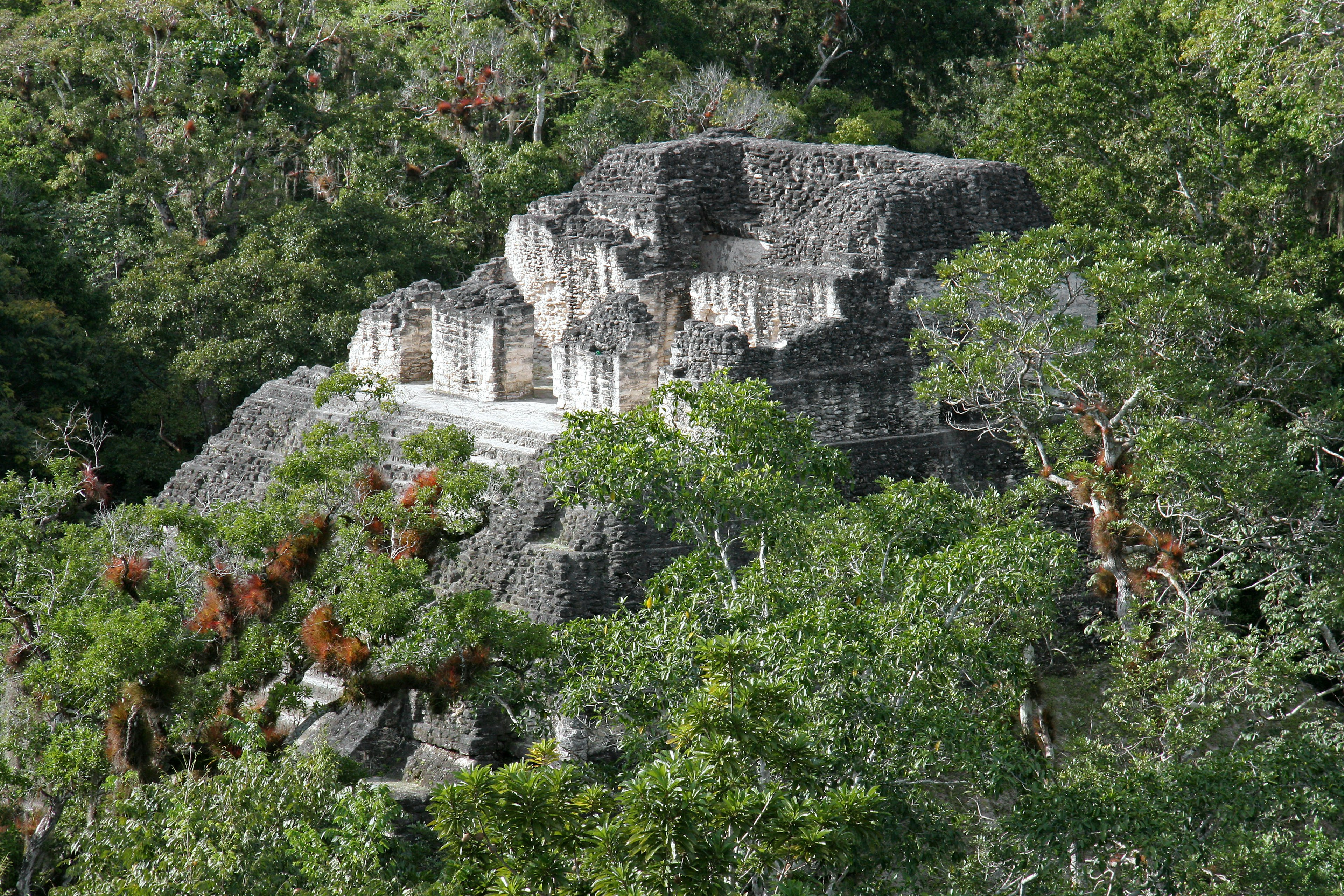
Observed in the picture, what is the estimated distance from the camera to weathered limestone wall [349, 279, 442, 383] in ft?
51.5

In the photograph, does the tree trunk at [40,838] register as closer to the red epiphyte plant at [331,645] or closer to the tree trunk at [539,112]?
the red epiphyte plant at [331,645]

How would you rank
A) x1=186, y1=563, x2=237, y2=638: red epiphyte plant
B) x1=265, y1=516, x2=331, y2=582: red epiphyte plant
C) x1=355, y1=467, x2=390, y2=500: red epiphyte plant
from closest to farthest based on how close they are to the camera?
x1=186, y1=563, x2=237, y2=638: red epiphyte plant
x1=265, y1=516, x2=331, y2=582: red epiphyte plant
x1=355, y1=467, x2=390, y2=500: red epiphyte plant

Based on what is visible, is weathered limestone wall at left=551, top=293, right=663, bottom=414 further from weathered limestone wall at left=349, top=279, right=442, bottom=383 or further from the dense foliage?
weathered limestone wall at left=349, top=279, right=442, bottom=383

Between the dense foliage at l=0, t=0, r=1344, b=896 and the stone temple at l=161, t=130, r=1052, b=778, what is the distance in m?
0.62

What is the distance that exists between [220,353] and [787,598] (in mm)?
12031

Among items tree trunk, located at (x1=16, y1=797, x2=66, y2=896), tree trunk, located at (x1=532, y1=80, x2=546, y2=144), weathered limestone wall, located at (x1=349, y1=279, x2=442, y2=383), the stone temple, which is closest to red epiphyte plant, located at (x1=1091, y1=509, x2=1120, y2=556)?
the stone temple

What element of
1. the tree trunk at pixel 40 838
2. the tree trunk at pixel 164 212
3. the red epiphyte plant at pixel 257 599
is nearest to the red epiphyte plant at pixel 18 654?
the tree trunk at pixel 40 838

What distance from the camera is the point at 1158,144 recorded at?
1778 cm

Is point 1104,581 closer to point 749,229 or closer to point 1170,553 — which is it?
point 1170,553

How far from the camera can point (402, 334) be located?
15.7 metres

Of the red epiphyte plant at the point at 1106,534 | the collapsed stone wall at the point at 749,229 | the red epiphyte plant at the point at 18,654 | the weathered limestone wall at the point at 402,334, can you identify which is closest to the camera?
the red epiphyte plant at the point at 18,654

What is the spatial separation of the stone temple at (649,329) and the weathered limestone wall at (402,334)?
2cm

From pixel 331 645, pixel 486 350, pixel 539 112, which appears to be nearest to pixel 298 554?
pixel 331 645

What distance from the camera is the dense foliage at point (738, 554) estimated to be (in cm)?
731
